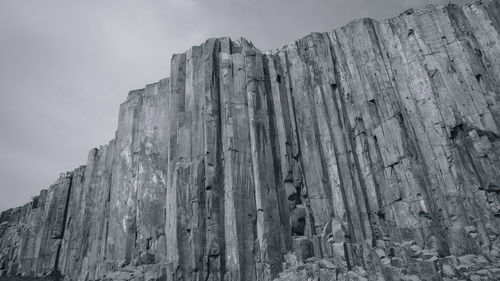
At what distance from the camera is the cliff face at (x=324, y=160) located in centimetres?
1244

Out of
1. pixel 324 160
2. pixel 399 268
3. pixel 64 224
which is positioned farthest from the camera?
pixel 64 224

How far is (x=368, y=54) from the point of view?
16.4 meters

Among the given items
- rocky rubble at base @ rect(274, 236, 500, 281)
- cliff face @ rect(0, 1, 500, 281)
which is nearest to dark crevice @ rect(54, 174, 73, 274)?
cliff face @ rect(0, 1, 500, 281)

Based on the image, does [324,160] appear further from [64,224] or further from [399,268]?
[64,224]

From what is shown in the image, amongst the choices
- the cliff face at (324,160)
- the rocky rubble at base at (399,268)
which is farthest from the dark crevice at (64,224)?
the rocky rubble at base at (399,268)

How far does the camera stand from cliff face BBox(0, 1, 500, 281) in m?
12.4

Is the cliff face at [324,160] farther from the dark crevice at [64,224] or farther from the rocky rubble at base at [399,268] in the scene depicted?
the dark crevice at [64,224]

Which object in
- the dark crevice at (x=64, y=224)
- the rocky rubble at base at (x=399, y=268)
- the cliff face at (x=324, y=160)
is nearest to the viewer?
the rocky rubble at base at (x=399, y=268)

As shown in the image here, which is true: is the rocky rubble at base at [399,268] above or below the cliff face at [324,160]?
below

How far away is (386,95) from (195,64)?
10057 mm

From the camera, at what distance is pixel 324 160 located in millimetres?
15414

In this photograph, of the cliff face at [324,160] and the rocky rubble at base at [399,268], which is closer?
the rocky rubble at base at [399,268]

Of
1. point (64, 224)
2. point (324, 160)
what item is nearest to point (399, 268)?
point (324, 160)

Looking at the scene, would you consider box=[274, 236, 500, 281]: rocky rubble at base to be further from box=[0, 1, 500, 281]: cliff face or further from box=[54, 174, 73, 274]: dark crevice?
box=[54, 174, 73, 274]: dark crevice
